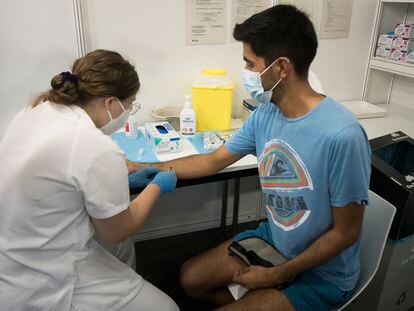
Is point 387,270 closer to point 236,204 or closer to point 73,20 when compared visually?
point 236,204

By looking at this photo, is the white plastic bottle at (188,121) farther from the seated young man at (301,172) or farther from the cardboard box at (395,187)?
the cardboard box at (395,187)

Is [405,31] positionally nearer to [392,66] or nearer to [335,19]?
[392,66]

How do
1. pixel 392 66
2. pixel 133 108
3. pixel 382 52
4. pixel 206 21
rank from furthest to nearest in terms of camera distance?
pixel 382 52, pixel 392 66, pixel 206 21, pixel 133 108

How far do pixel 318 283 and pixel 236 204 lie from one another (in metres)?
1.08

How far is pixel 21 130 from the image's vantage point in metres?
0.97

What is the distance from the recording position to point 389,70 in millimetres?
2227

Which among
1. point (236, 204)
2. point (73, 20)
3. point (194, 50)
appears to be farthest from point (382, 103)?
point (73, 20)

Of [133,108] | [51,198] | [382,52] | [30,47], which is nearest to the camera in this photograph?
[51,198]

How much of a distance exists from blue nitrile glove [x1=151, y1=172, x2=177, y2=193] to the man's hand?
0.39 meters

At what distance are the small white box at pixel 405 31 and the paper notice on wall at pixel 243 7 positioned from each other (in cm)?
83

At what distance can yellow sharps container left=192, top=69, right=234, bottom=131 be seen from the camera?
5.99ft

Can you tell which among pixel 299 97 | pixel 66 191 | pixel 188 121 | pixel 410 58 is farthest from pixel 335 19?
pixel 66 191

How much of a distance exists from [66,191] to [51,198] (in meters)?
0.04

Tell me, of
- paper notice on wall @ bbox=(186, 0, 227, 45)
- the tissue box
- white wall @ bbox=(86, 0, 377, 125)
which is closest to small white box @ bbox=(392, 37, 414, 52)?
white wall @ bbox=(86, 0, 377, 125)
